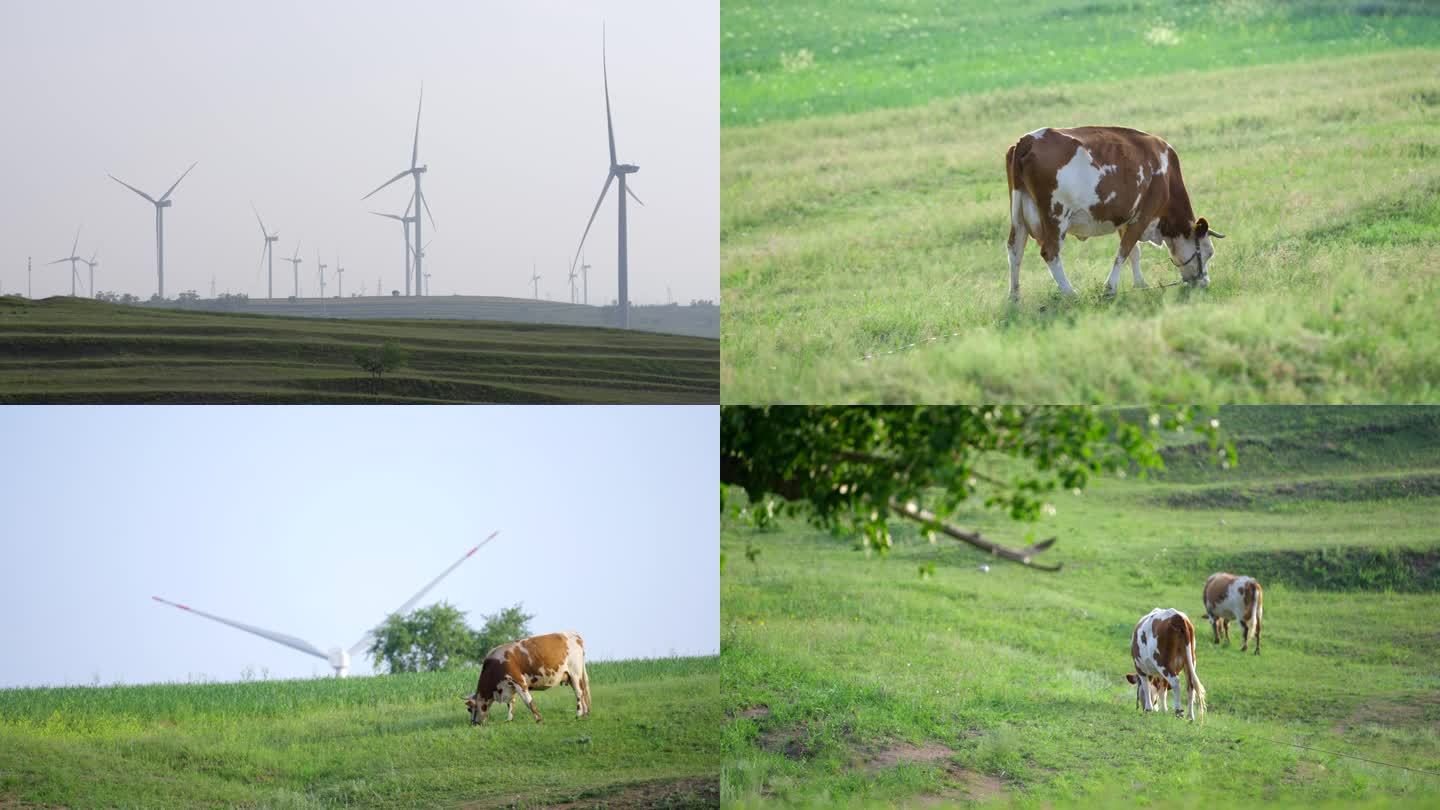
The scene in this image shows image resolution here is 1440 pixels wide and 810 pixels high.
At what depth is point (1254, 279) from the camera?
11195 millimetres

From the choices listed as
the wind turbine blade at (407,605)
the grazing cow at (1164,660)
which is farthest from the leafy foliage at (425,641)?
the grazing cow at (1164,660)

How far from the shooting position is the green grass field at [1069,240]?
10805mm

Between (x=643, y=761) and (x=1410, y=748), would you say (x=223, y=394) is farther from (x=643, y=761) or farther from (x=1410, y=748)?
(x=1410, y=748)

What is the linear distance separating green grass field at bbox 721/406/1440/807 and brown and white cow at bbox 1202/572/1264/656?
12 cm

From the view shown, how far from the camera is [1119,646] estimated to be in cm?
1289

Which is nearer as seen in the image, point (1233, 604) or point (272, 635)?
point (272, 635)

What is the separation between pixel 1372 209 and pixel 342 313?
8542 millimetres

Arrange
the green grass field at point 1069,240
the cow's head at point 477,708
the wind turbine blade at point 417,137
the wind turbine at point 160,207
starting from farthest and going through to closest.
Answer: the cow's head at point 477,708
the wind turbine blade at point 417,137
the wind turbine at point 160,207
the green grass field at point 1069,240

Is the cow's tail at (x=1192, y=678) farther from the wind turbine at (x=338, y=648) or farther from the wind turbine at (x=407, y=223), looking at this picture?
the wind turbine at (x=407, y=223)

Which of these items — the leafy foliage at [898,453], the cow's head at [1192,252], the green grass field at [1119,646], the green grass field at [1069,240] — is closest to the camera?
the leafy foliage at [898,453]

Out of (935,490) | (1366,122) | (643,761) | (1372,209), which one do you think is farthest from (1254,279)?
(643,761)

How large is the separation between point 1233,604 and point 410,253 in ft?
25.7

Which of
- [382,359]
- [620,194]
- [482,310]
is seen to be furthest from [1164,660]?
[382,359]

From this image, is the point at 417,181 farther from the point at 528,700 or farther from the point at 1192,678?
the point at 1192,678
